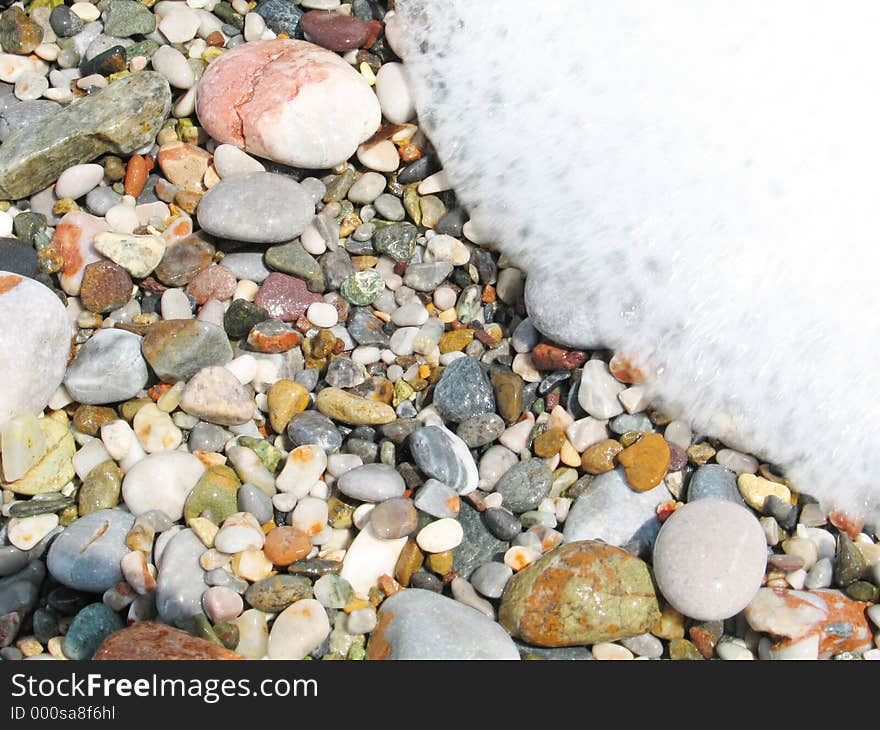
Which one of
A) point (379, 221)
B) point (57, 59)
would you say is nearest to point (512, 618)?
point (379, 221)

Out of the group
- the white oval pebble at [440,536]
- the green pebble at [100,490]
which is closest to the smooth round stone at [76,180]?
the green pebble at [100,490]

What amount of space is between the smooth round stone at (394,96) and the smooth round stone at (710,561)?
156cm

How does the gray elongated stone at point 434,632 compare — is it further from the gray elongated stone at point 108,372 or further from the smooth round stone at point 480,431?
the gray elongated stone at point 108,372

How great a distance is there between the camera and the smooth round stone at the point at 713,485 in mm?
Result: 2258

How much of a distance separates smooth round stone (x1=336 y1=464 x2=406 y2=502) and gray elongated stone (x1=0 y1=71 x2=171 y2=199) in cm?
133

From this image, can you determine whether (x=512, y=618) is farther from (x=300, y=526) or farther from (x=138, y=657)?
(x=138, y=657)

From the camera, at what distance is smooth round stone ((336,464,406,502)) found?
2197 millimetres

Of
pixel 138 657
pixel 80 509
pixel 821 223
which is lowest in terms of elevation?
pixel 80 509

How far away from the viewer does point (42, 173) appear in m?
2.66

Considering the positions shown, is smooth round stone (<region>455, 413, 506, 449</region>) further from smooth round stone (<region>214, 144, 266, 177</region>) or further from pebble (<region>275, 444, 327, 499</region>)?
smooth round stone (<region>214, 144, 266, 177</region>)

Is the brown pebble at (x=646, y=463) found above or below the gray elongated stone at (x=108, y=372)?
above

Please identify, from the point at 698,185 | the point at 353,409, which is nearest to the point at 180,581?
the point at 353,409

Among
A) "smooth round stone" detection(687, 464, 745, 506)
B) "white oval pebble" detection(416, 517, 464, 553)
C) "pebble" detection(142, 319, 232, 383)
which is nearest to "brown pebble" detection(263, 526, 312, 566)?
"white oval pebble" detection(416, 517, 464, 553)
